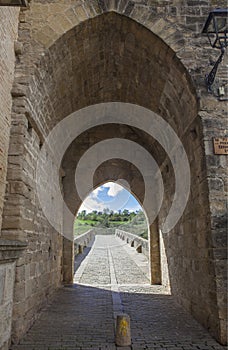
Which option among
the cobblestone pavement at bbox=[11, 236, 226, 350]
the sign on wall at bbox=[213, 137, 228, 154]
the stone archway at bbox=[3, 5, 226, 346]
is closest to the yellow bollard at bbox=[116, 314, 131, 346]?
the cobblestone pavement at bbox=[11, 236, 226, 350]

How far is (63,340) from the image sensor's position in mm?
4098

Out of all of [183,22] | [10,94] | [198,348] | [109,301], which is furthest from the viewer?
[109,301]

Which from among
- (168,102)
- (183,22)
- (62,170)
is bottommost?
(62,170)

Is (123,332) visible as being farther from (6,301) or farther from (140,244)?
(140,244)

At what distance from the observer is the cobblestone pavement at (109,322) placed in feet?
13.0

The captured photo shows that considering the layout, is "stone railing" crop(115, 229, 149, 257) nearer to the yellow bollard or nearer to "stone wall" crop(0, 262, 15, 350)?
the yellow bollard

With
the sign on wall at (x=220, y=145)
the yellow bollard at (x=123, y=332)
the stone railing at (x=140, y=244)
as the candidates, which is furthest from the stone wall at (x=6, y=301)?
the stone railing at (x=140, y=244)

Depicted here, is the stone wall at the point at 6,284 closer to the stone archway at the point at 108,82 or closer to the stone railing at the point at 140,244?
the stone archway at the point at 108,82

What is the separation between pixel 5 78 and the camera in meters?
4.39

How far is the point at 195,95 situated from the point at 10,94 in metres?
3.04

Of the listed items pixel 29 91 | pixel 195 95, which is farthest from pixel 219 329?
pixel 29 91

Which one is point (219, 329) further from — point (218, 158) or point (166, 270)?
point (166, 270)

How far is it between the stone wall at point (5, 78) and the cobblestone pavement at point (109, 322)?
6.89ft

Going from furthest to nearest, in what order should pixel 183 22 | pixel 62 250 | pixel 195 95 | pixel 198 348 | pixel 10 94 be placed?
1. pixel 62 250
2. pixel 183 22
3. pixel 195 95
4. pixel 10 94
5. pixel 198 348
